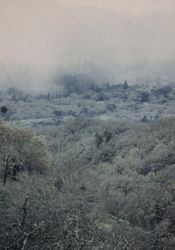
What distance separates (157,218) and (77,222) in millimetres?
36268

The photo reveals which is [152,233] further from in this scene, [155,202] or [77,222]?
[155,202]

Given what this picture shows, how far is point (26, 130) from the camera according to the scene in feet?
322

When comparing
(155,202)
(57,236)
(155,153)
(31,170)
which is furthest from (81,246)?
(155,153)

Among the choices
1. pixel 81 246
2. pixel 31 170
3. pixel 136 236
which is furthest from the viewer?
pixel 31 170

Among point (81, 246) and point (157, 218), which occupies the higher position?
point (81, 246)

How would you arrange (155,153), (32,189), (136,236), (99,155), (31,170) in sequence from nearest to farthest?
(136,236)
(32,189)
(31,170)
(155,153)
(99,155)

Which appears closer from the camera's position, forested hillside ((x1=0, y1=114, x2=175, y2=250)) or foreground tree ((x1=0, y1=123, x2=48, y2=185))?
forested hillside ((x1=0, y1=114, x2=175, y2=250))

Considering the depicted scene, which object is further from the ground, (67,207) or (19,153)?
(67,207)

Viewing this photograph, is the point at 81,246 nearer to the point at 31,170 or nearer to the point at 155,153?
the point at 31,170

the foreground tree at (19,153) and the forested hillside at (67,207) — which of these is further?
the foreground tree at (19,153)

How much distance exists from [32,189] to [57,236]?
15.0 metres

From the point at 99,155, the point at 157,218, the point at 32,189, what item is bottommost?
the point at 99,155

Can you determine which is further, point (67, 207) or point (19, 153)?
point (19, 153)

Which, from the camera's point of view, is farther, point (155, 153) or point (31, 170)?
point (155, 153)
